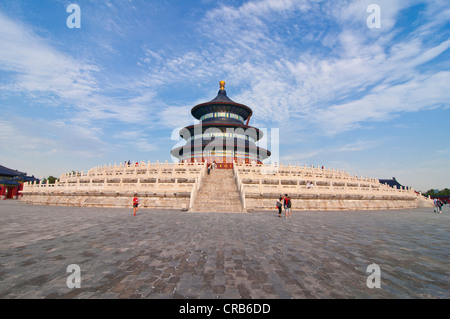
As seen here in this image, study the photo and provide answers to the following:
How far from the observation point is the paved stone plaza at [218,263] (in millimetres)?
3725

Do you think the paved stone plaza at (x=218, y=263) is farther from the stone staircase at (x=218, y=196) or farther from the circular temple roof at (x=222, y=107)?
the circular temple roof at (x=222, y=107)

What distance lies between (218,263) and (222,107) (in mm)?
48066

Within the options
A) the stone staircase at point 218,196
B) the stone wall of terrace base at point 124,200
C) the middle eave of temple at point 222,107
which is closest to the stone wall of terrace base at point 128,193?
the stone wall of terrace base at point 124,200

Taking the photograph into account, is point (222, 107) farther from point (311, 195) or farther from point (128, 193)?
point (311, 195)

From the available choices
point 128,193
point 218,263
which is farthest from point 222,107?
point 218,263

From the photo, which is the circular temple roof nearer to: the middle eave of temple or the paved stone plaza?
the middle eave of temple

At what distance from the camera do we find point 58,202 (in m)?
20.7

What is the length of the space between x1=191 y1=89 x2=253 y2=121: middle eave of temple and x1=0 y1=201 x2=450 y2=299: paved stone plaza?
4457 cm

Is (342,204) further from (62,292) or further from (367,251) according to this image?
(62,292)

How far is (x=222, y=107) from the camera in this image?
166ft

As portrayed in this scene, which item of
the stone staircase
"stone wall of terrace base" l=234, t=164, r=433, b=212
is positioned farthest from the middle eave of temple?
"stone wall of terrace base" l=234, t=164, r=433, b=212
